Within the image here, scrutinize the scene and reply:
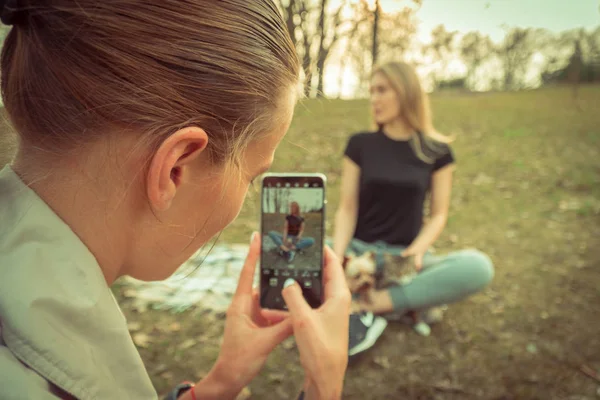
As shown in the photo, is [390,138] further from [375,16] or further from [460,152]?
[460,152]

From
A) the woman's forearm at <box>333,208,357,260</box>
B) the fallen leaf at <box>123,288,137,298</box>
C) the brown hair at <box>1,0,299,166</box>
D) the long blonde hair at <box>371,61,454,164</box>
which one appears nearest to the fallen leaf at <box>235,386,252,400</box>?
the woman's forearm at <box>333,208,357,260</box>

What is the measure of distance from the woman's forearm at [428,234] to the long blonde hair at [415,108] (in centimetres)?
40

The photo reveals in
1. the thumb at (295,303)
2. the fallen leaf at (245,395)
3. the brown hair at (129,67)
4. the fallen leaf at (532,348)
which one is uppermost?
the brown hair at (129,67)

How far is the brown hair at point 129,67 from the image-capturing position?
0.65m

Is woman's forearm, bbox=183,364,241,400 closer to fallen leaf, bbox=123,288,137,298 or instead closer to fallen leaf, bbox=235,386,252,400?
fallen leaf, bbox=235,386,252,400

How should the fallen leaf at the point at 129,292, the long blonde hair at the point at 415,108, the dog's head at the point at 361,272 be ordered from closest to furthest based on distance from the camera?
the dog's head at the point at 361,272, the long blonde hair at the point at 415,108, the fallen leaf at the point at 129,292

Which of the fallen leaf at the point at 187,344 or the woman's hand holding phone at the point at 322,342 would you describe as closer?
the woman's hand holding phone at the point at 322,342

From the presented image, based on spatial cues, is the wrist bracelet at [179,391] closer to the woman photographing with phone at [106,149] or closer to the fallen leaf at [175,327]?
the woman photographing with phone at [106,149]

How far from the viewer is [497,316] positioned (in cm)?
278

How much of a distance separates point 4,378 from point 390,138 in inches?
104

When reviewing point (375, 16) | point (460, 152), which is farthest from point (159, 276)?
point (460, 152)

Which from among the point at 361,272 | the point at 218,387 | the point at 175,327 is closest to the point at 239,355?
Answer: the point at 218,387

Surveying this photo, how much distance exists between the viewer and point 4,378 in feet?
1.82

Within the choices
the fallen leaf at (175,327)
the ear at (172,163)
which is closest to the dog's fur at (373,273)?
the fallen leaf at (175,327)
